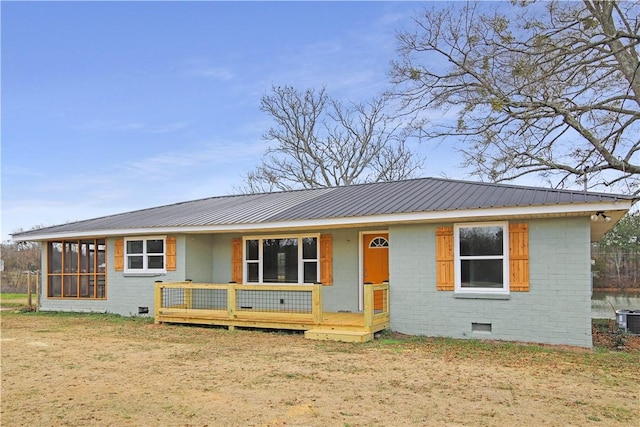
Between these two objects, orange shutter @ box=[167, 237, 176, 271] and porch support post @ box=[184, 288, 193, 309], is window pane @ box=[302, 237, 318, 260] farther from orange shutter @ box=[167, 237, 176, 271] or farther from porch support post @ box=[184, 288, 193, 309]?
orange shutter @ box=[167, 237, 176, 271]

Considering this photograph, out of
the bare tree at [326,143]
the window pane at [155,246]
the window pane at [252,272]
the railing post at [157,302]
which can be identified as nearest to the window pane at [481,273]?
the window pane at [252,272]

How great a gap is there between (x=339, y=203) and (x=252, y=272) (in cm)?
317

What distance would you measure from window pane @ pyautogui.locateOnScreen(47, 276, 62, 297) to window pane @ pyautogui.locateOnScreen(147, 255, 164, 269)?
403 centimetres

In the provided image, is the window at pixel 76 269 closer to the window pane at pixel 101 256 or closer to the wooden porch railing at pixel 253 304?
the window pane at pixel 101 256

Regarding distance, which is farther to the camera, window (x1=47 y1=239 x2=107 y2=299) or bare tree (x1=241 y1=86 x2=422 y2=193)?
bare tree (x1=241 y1=86 x2=422 y2=193)

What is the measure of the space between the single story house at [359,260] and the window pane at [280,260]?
3 centimetres

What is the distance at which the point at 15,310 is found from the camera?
17188 millimetres

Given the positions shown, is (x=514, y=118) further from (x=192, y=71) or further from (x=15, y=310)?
(x=15, y=310)

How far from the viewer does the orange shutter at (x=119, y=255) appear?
1492 centimetres

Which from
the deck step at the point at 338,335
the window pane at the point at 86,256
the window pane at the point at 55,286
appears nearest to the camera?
the deck step at the point at 338,335

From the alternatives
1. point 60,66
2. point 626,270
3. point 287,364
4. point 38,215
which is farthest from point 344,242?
point 38,215

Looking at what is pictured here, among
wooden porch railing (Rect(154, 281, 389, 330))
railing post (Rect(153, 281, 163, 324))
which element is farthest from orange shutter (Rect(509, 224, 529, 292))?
railing post (Rect(153, 281, 163, 324))

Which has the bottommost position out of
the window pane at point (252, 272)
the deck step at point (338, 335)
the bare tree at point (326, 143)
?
the deck step at point (338, 335)

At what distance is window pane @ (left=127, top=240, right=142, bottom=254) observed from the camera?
14.8 metres
